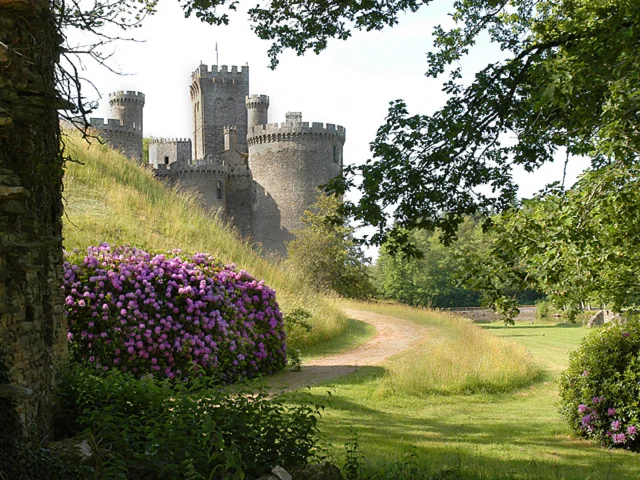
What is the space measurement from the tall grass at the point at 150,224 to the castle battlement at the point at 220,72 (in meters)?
39.4

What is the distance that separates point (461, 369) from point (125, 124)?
1629 inches

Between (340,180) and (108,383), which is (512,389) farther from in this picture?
(108,383)

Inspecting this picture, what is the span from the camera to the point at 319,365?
13.4 meters

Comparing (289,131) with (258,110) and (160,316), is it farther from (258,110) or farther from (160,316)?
(160,316)

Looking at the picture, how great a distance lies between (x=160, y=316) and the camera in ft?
33.4

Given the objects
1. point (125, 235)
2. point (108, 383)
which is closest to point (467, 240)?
point (125, 235)

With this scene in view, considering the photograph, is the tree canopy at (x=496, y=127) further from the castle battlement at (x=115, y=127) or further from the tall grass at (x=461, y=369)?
the castle battlement at (x=115, y=127)

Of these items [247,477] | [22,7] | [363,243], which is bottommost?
[247,477]

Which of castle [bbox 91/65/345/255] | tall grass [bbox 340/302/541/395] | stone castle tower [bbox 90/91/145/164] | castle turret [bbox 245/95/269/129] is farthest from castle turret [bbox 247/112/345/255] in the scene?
tall grass [bbox 340/302/541/395]

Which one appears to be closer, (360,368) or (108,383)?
(108,383)

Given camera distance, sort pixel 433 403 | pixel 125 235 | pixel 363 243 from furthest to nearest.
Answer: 1. pixel 125 235
2. pixel 433 403
3. pixel 363 243

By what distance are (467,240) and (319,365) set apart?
48.8m

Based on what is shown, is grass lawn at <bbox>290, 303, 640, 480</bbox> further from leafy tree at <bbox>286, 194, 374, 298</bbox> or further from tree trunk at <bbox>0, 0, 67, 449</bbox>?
leafy tree at <bbox>286, 194, 374, 298</bbox>

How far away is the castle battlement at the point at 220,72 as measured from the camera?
5876cm
